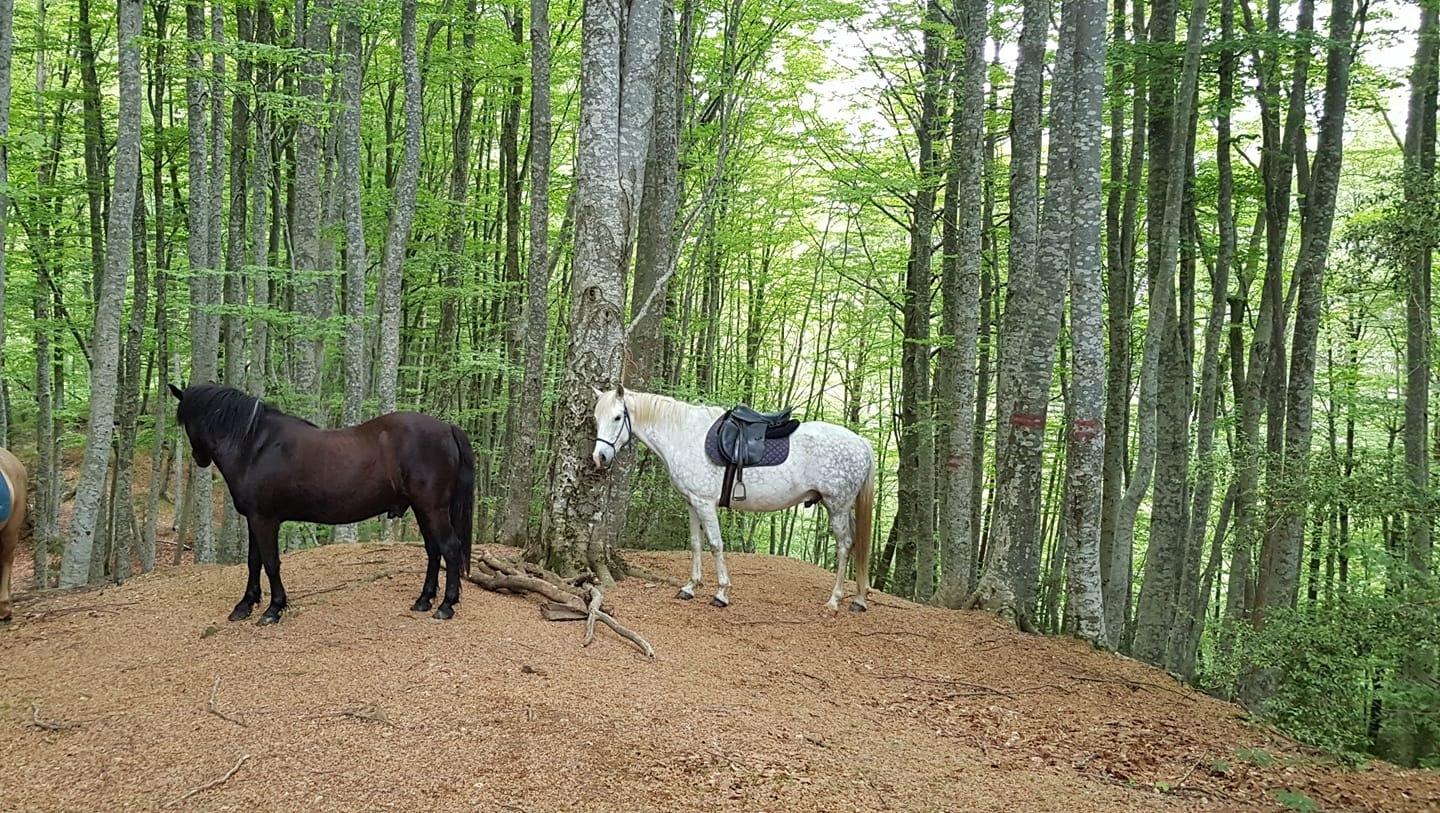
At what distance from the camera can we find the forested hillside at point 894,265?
22.7ft

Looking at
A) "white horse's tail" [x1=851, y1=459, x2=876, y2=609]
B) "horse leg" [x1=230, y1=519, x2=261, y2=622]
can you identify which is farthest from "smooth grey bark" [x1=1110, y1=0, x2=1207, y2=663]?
"horse leg" [x1=230, y1=519, x2=261, y2=622]

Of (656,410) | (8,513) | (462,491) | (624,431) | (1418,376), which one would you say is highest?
(1418,376)

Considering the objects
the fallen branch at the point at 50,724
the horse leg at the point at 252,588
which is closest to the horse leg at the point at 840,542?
the horse leg at the point at 252,588

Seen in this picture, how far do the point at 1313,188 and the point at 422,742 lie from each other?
450 inches

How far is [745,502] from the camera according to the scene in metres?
7.43

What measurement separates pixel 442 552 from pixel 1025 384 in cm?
554

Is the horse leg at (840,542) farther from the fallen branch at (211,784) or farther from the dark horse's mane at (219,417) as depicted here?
the fallen branch at (211,784)

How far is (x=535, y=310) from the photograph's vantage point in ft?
29.6

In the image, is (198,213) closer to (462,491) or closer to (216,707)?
(462,491)

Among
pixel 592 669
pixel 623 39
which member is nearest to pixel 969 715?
pixel 592 669

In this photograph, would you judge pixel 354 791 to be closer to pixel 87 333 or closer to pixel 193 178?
pixel 193 178

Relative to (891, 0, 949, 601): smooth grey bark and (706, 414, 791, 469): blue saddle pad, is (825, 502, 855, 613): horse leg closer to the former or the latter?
(706, 414, 791, 469): blue saddle pad

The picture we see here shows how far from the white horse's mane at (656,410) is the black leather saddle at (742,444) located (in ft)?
1.06

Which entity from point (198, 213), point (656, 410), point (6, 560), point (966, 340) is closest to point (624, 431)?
point (656, 410)
